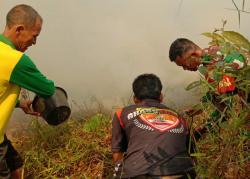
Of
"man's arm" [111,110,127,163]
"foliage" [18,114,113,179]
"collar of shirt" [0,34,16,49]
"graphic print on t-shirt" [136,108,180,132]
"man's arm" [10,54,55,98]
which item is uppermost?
"collar of shirt" [0,34,16,49]

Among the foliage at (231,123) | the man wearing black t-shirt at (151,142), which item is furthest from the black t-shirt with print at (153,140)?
the foliage at (231,123)

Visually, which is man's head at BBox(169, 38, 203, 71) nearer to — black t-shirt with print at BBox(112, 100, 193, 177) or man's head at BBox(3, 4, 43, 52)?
black t-shirt with print at BBox(112, 100, 193, 177)

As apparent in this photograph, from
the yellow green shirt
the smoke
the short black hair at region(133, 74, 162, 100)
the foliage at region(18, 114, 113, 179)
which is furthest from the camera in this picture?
the smoke

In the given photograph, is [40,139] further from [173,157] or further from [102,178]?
[173,157]

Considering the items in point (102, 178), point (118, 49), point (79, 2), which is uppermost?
point (79, 2)

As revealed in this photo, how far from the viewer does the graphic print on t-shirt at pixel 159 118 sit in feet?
11.7

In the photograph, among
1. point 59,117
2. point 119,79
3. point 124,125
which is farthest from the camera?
point 119,79

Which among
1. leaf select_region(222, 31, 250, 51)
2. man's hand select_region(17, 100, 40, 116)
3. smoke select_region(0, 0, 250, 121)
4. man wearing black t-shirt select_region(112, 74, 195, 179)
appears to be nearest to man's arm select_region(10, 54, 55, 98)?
man's hand select_region(17, 100, 40, 116)

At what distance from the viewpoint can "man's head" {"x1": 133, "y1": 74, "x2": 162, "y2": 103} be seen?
Result: 3.85m

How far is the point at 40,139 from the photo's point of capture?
5203 millimetres

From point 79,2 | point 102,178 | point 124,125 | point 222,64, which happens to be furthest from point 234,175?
point 79,2

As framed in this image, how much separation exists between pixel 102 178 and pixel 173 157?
1.36m

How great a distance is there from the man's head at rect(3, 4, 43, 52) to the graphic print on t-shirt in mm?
948

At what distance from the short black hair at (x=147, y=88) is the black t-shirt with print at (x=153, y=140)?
0.31ft
